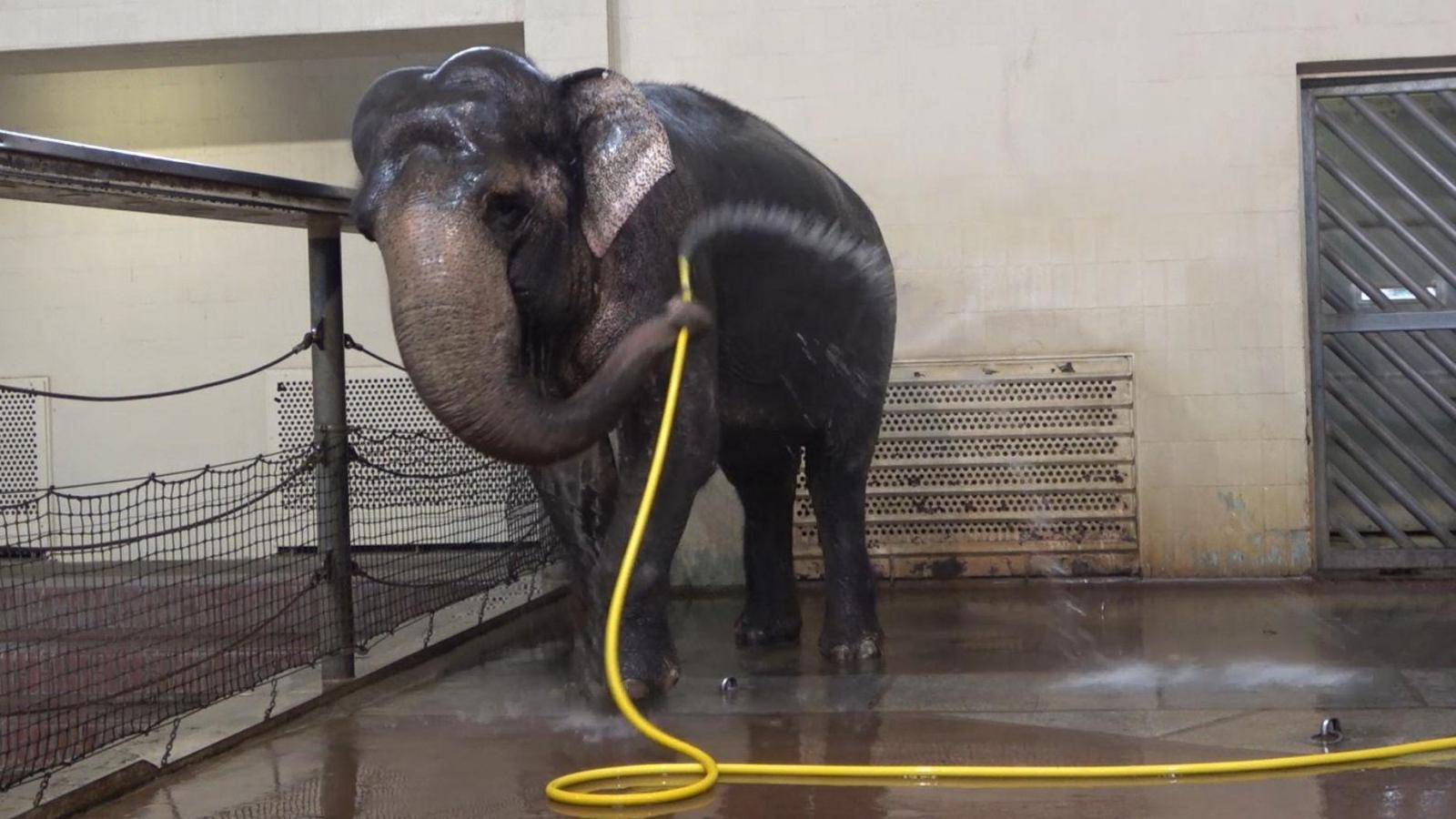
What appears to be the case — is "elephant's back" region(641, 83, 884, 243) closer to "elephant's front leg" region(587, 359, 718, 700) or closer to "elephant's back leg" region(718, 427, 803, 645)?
"elephant's front leg" region(587, 359, 718, 700)

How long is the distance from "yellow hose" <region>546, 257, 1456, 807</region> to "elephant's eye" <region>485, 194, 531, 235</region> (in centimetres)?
109

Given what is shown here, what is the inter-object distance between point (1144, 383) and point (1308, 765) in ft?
14.5

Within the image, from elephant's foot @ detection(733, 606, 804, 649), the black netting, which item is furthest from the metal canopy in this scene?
elephant's foot @ detection(733, 606, 804, 649)

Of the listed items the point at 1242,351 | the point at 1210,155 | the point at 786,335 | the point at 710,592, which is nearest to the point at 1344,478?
the point at 1242,351

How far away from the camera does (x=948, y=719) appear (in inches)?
193

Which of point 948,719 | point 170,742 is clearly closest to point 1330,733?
point 948,719

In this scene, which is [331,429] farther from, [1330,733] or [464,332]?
[1330,733]

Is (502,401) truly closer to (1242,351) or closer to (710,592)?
(710,592)

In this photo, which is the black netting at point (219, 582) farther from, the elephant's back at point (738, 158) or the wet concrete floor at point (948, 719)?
the elephant's back at point (738, 158)

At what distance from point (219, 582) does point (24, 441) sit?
7.50ft

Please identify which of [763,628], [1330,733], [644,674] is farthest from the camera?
[763,628]

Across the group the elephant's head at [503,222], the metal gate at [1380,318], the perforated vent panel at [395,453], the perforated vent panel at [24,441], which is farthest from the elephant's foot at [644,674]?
the perforated vent panel at [24,441]

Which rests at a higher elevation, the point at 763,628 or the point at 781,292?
the point at 781,292

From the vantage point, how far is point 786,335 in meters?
6.04
